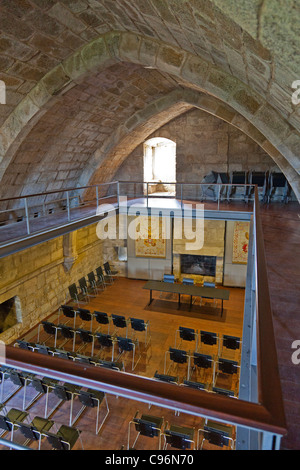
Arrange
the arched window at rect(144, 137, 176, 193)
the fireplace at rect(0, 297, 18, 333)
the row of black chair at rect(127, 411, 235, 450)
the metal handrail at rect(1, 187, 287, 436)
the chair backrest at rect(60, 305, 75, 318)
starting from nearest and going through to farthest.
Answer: the metal handrail at rect(1, 187, 287, 436)
the row of black chair at rect(127, 411, 235, 450)
the fireplace at rect(0, 297, 18, 333)
the chair backrest at rect(60, 305, 75, 318)
the arched window at rect(144, 137, 176, 193)

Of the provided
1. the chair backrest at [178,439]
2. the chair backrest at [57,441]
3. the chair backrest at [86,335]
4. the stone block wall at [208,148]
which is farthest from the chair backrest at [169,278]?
the chair backrest at [57,441]

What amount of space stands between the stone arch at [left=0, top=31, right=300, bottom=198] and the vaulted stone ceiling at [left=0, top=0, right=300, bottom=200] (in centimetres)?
2

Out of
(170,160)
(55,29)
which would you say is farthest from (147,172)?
(55,29)

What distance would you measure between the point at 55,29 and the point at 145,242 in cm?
725

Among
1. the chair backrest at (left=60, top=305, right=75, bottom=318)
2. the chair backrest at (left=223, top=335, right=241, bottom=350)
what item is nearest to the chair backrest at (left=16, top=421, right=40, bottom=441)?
the chair backrest at (left=223, top=335, right=241, bottom=350)

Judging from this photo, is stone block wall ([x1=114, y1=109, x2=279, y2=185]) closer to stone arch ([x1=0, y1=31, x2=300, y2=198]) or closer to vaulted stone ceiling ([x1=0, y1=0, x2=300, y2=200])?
vaulted stone ceiling ([x1=0, y1=0, x2=300, y2=200])

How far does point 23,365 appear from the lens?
1.23 m

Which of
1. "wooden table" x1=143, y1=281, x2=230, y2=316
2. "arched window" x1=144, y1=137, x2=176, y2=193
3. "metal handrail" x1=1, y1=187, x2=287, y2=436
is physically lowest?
"wooden table" x1=143, y1=281, x2=230, y2=316

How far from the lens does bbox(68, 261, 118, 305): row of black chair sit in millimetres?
9155

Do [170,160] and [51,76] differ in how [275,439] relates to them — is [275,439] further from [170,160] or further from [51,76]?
[170,160]

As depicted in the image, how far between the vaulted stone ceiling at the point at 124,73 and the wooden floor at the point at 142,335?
12.3ft

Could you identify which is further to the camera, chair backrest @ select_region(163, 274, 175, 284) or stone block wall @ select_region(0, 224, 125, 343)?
chair backrest @ select_region(163, 274, 175, 284)

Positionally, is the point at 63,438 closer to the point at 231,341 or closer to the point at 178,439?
the point at 178,439

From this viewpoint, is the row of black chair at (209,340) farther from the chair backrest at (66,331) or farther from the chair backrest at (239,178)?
the chair backrest at (239,178)
